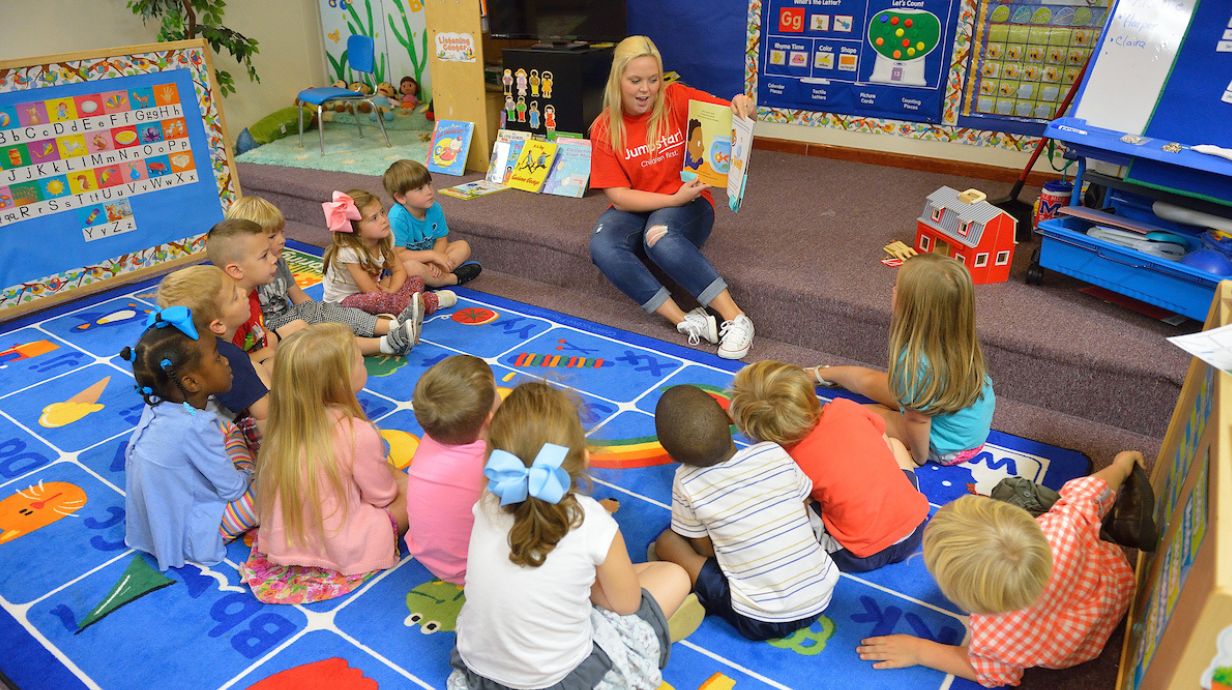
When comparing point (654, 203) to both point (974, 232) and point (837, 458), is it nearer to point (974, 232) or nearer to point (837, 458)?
point (974, 232)

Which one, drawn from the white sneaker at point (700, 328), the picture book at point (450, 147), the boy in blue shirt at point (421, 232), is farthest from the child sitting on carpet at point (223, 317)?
the picture book at point (450, 147)

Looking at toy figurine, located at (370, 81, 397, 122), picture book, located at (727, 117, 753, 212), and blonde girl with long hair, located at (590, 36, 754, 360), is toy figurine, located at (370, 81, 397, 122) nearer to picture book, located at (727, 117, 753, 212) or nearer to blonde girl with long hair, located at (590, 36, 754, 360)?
blonde girl with long hair, located at (590, 36, 754, 360)

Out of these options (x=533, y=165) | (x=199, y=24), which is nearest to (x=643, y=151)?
(x=533, y=165)

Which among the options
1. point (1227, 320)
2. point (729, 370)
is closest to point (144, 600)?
point (729, 370)

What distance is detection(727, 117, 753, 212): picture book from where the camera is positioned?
9.05ft

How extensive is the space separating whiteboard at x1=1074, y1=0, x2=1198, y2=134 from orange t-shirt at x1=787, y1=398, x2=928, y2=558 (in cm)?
159

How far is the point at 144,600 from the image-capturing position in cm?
187

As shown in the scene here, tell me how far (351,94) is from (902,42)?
10.2 feet

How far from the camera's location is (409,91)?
18.0ft

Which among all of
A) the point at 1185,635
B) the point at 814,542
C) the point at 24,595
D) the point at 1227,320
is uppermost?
the point at 1227,320

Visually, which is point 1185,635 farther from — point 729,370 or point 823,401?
point 729,370

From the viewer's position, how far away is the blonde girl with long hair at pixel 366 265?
2941 millimetres

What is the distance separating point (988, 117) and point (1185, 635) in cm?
330

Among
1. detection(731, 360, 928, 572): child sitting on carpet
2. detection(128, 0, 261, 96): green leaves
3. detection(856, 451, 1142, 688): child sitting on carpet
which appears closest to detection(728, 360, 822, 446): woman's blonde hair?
detection(731, 360, 928, 572): child sitting on carpet
